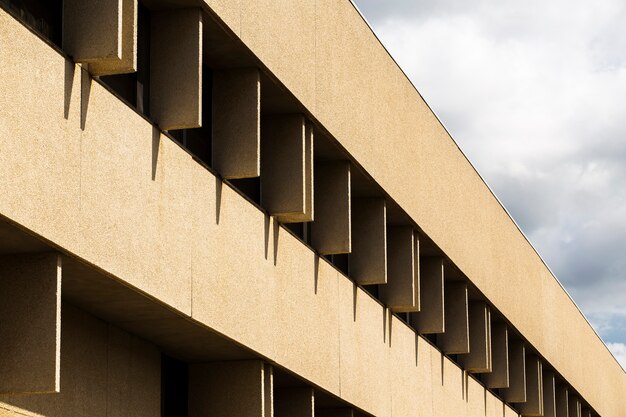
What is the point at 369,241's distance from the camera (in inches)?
1056

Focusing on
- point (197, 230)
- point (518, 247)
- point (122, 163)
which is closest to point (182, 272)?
point (197, 230)

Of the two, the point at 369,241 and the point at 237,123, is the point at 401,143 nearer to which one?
the point at 369,241

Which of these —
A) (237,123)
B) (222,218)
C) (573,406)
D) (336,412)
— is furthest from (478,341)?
(222,218)

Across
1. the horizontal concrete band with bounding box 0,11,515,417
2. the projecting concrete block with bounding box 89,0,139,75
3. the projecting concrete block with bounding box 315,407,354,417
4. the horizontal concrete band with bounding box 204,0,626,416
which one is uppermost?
the horizontal concrete band with bounding box 204,0,626,416

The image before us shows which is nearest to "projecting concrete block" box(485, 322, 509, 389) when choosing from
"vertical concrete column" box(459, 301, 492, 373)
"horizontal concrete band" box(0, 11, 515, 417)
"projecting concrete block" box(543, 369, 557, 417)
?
"vertical concrete column" box(459, 301, 492, 373)

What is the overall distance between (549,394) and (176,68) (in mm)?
27738

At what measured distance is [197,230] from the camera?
59.8 ft

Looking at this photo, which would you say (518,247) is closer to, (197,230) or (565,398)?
(565,398)

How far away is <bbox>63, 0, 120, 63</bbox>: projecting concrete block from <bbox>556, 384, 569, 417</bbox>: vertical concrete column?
106ft

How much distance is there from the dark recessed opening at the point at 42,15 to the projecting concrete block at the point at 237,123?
437 centimetres

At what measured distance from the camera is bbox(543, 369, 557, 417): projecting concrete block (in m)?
43.0

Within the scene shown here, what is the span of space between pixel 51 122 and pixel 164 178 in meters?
2.95

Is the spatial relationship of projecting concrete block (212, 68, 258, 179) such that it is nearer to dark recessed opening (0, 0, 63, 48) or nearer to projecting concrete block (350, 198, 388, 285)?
dark recessed opening (0, 0, 63, 48)

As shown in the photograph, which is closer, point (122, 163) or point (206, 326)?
point (122, 163)
